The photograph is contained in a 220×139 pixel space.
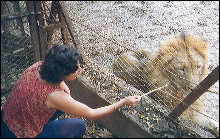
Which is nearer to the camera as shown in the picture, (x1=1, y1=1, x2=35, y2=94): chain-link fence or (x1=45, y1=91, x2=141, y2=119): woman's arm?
(x1=45, y1=91, x2=141, y2=119): woman's arm

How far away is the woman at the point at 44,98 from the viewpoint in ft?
8.85

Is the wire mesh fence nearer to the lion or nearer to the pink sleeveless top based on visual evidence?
the lion

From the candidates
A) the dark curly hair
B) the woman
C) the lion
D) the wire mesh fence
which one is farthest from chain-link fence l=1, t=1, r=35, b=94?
the lion

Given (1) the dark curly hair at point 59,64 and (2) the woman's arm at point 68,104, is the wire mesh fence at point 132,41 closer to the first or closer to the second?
(2) the woman's arm at point 68,104

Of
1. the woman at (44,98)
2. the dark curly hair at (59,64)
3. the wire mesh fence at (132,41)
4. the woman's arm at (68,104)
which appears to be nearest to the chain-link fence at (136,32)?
the wire mesh fence at (132,41)

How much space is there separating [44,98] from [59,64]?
0.39 metres

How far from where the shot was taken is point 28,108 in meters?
2.71

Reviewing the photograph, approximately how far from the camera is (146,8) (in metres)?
8.96

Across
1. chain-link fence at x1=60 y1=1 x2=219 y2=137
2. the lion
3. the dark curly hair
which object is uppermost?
the dark curly hair

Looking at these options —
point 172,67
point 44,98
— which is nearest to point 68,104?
point 44,98

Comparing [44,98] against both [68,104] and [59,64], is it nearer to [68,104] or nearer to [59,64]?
[68,104]

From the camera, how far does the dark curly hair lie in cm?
268

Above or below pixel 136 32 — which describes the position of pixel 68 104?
above

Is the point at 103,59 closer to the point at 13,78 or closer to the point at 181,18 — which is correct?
the point at 13,78
